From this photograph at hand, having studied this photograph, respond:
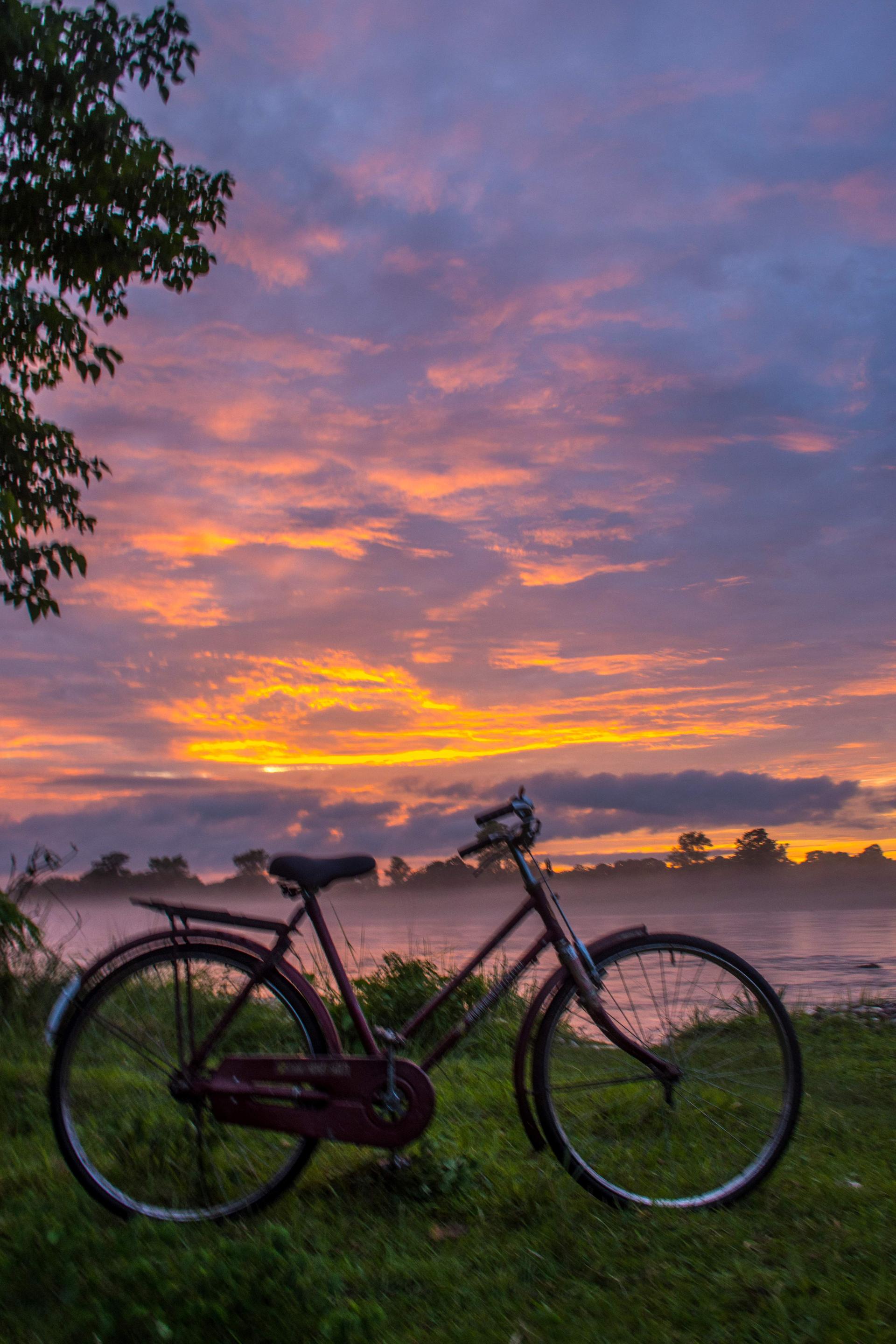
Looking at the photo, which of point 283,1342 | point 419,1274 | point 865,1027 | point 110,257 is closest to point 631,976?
point 419,1274

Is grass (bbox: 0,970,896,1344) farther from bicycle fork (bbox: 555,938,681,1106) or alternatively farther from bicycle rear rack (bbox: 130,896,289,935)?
bicycle rear rack (bbox: 130,896,289,935)

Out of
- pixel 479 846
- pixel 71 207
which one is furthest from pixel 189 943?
pixel 71 207

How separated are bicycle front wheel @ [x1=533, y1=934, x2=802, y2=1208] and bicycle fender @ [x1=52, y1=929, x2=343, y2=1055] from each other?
2.58 ft

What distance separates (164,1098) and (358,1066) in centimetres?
76

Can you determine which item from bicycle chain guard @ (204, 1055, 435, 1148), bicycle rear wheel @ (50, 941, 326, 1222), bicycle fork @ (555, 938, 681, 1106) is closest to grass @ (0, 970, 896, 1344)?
bicycle rear wheel @ (50, 941, 326, 1222)

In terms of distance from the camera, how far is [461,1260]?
2971 mm

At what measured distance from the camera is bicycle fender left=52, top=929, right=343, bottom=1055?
A: 136 inches

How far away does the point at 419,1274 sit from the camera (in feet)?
9.39

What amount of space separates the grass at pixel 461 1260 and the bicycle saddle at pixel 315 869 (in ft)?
3.54

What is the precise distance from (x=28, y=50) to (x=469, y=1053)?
8125 millimetres

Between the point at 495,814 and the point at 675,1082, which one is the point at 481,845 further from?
the point at 675,1082

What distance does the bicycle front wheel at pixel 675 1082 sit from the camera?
3506mm

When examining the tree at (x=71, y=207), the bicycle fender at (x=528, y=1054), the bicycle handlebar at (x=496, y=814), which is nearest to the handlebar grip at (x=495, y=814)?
the bicycle handlebar at (x=496, y=814)

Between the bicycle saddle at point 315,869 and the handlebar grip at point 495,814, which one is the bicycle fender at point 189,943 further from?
the handlebar grip at point 495,814
